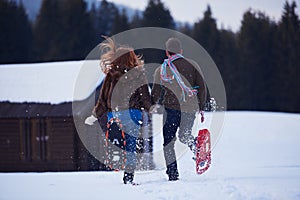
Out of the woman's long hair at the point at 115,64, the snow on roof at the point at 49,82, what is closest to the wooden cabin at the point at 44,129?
the snow on roof at the point at 49,82

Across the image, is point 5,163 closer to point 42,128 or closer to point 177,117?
point 42,128

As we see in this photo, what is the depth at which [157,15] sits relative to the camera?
30.4m

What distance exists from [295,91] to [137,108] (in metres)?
23.8

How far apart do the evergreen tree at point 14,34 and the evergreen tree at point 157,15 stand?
32.9 feet

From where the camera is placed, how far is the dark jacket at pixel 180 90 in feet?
15.4

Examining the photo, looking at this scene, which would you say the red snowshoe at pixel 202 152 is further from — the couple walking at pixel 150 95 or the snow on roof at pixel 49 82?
the snow on roof at pixel 49 82

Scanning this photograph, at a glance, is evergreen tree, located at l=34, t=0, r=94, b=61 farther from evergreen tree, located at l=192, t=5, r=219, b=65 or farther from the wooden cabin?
the wooden cabin

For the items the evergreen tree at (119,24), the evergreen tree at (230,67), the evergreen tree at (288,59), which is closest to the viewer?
the evergreen tree at (288,59)

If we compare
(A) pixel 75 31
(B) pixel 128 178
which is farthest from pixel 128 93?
(A) pixel 75 31

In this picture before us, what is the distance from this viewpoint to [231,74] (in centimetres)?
2820

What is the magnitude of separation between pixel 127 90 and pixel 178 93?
66 cm

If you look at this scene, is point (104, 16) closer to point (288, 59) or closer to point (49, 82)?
point (288, 59)

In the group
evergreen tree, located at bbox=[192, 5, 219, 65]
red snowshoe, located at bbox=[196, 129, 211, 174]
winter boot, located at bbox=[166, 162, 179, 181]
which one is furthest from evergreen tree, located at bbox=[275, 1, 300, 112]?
winter boot, located at bbox=[166, 162, 179, 181]

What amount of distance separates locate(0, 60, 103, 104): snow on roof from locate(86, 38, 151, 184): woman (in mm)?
6770
